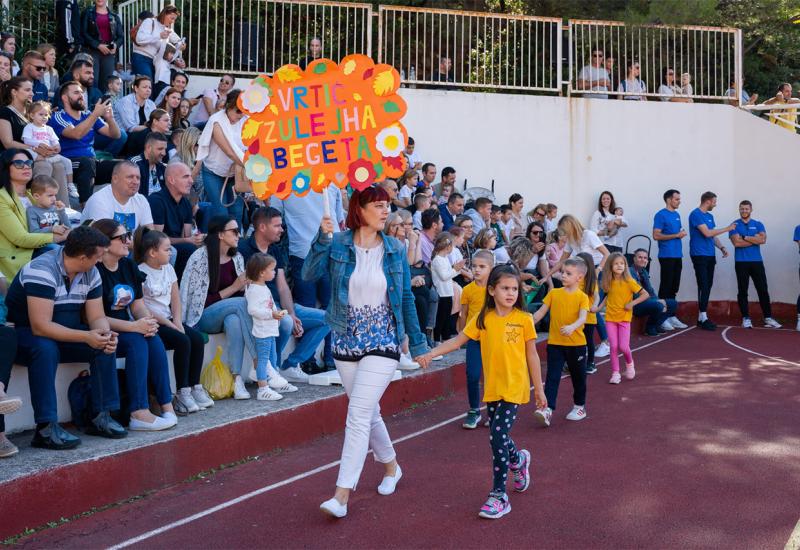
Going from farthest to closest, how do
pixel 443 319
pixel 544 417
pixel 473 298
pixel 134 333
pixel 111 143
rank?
pixel 443 319 → pixel 111 143 → pixel 473 298 → pixel 544 417 → pixel 134 333

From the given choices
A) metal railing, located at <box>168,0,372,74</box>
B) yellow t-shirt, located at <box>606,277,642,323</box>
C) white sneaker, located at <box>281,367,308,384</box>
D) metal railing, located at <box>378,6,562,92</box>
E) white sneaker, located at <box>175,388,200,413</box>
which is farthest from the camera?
metal railing, located at <box>378,6,562,92</box>

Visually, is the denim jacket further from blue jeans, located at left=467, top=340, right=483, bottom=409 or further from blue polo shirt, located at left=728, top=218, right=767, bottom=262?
blue polo shirt, located at left=728, top=218, right=767, bottom=262

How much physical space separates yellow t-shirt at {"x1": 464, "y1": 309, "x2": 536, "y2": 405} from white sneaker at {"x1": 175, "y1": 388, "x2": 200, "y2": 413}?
2.66 meters

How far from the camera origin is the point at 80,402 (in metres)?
7.32

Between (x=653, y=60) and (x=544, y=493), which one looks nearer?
(x=544, y=493)

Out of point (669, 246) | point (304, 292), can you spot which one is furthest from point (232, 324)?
point (669, 246)

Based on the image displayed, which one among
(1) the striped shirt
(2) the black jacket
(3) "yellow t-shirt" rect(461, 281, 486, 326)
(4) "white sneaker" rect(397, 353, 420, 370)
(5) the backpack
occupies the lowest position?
(4) "white sneaker" rect(397, 353, 420, 370)

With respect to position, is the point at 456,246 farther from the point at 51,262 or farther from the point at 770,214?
the point at 770,214

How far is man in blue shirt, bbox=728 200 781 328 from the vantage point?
17.4 meters

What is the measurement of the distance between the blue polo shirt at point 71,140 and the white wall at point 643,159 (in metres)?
8.40

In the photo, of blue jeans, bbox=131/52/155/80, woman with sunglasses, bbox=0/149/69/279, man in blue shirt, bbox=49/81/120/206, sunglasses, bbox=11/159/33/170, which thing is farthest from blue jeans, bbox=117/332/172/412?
blue jeans, bbox=131/52/155/80

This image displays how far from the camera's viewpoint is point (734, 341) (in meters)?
15.5

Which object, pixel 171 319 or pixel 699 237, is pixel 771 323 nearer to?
pixel 699 237

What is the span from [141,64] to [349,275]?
9196mm
